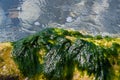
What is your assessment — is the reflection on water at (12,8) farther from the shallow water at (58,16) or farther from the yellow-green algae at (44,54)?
the yellow-green algae at (44,54)

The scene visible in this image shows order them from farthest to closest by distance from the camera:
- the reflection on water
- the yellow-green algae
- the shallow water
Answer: the reflection on water
the shallow water
the yellow-green algae

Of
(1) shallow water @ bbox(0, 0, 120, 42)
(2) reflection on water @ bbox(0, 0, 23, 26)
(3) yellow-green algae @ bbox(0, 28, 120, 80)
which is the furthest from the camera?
(2) reflection on water @ bbox(0, 0, 23, 26)

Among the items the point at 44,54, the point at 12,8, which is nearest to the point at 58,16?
the point at 12,8

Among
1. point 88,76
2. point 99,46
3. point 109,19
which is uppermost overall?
point 99,46

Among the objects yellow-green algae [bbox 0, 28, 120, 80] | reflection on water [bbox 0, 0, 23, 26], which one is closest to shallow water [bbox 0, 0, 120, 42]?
reflection on water [bbox 0, 0, 23, 26]

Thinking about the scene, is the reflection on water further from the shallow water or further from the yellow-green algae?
the yellow-green algae

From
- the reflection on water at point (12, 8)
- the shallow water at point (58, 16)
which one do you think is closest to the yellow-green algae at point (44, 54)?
the shallow water at point (58, 16)

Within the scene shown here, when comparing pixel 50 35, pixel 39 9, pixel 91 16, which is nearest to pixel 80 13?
pixel 91 16

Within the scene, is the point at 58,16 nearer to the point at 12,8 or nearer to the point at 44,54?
the point at 12,8

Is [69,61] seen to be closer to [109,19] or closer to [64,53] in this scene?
[64,53]
